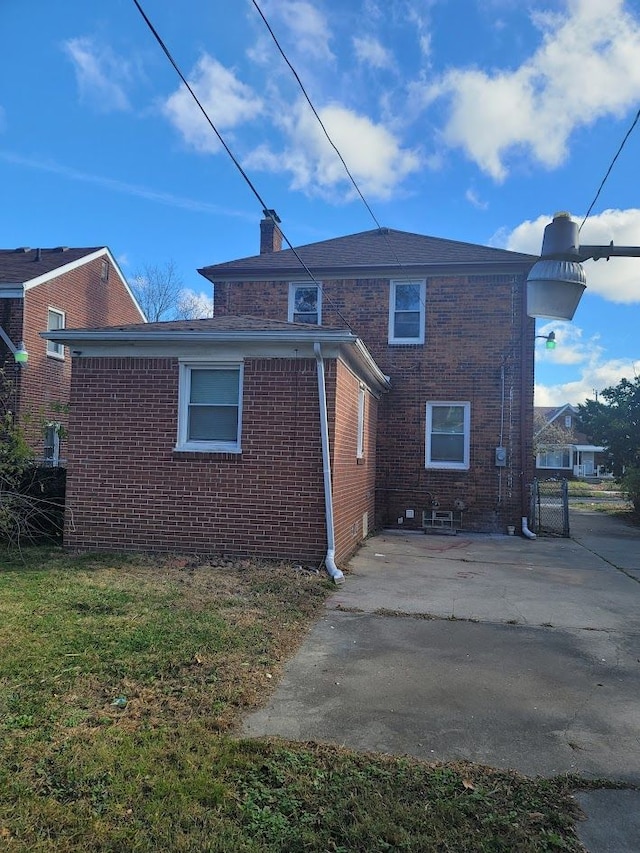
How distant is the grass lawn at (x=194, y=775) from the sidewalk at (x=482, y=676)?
0.23 meters

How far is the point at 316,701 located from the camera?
154 inches

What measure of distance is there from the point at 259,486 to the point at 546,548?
6.32 metres

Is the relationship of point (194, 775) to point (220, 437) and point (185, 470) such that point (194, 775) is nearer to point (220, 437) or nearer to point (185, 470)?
point (185, 470)

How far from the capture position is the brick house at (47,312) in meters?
15.1

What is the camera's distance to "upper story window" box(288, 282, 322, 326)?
46.0ft

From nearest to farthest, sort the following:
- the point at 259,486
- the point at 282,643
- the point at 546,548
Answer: the point at 282,643 < the point at 259,486 < the point at 546,548

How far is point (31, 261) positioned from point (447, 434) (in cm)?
1360

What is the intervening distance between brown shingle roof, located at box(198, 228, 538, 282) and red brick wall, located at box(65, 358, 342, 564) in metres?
6.24

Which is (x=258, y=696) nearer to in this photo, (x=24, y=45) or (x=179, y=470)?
(x=179, y=470)

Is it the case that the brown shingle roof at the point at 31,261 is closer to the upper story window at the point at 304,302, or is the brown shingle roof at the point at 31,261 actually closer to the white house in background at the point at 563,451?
the upper story window at the point at 304,302

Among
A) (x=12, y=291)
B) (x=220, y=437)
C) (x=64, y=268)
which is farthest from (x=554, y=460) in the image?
(x=220, y=437)

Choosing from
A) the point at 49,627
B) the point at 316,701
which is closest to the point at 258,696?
the point at 316,701

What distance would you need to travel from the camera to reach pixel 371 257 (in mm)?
13969

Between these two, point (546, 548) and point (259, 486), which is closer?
point (259, 486)
